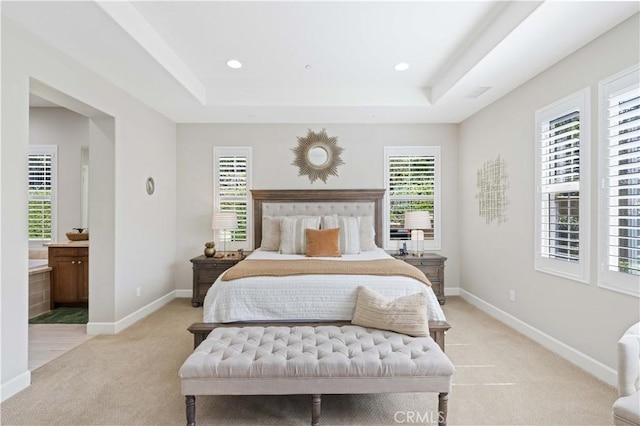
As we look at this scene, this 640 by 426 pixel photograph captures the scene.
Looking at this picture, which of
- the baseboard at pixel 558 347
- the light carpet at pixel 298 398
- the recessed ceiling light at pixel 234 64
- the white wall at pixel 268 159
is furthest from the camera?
the white wall at pixel 268 159

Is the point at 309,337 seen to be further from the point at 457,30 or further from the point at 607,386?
the point at 457,30

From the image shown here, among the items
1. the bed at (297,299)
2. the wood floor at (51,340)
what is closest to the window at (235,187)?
the wood floor at (51,340)

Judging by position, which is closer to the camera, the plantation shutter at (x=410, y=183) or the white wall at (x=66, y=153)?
the white wall at (x=66, y=153)

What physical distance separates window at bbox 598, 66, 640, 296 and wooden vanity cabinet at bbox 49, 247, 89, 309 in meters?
5.66

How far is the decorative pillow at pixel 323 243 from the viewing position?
421cm

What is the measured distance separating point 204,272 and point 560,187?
14.1ft

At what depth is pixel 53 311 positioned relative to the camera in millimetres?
4488

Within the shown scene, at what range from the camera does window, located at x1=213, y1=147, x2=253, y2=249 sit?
5324 mm

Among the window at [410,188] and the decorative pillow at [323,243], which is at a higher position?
the window at [410,188]

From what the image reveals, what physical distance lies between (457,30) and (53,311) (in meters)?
5.71

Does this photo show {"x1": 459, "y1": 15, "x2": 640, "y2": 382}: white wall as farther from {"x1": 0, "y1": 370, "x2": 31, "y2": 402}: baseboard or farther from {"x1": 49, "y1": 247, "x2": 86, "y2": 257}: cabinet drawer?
{"x1": 49, "y1": 247, "x2": 86, "y2": 257}: cabinet drawer

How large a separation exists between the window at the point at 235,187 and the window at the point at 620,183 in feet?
13.9

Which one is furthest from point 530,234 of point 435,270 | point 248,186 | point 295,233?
point 248,186

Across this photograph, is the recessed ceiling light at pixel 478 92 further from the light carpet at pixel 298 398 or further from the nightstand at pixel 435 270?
the light carpet at pixel 298 398
